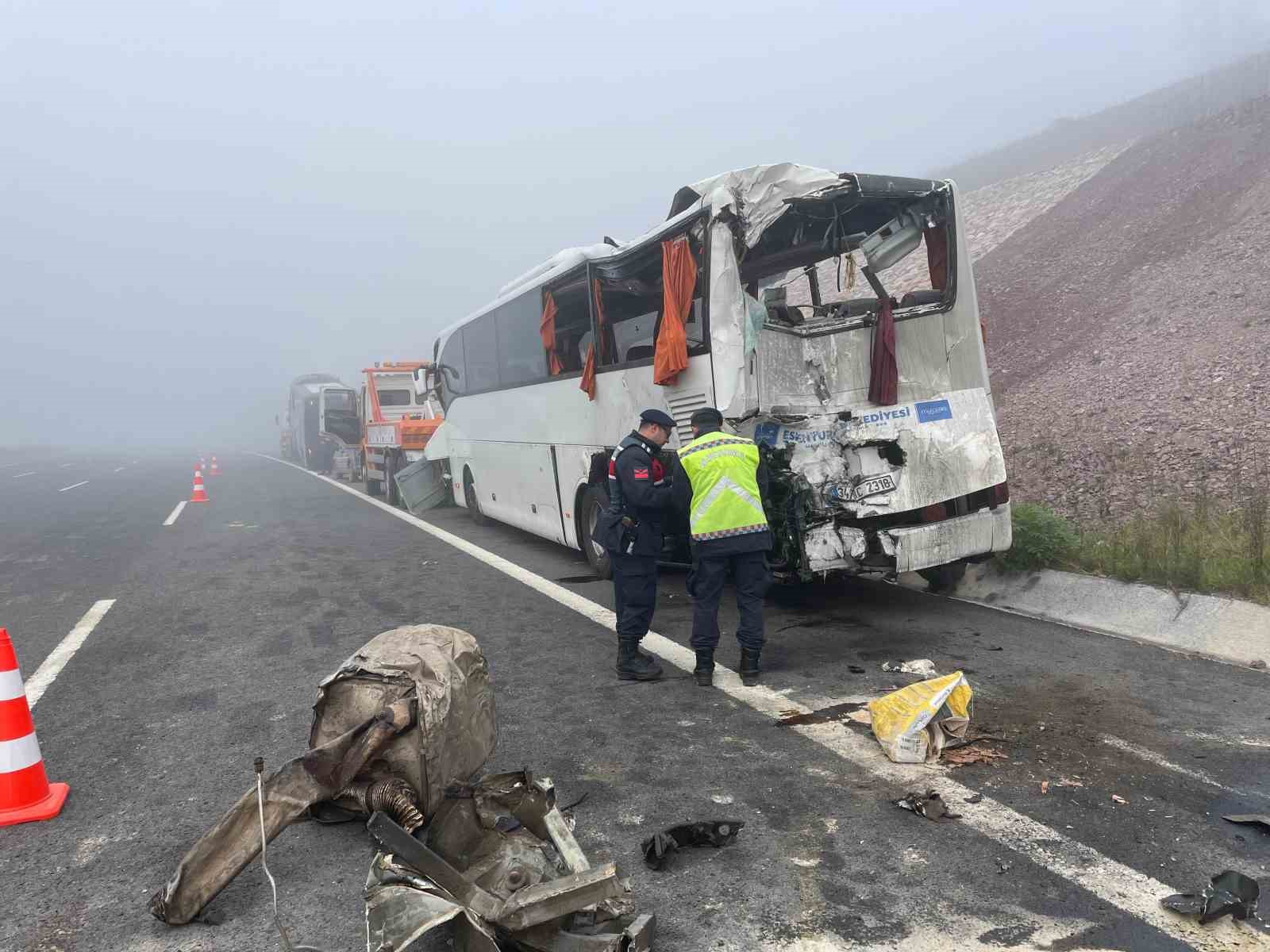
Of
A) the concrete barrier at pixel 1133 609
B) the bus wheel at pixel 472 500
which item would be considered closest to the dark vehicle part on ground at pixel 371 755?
the concrete barrier at pixel 1133 609

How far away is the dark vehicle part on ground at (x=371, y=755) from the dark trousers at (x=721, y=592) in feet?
6.33

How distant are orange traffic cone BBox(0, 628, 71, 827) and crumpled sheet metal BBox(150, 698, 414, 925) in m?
1.24

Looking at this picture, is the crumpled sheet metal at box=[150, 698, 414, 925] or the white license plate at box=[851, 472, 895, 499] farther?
the white license plate at box=[851, 472, 895, 499]

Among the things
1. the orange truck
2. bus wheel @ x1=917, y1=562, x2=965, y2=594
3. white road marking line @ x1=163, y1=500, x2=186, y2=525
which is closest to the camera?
bus wheel @ x1=917, y1=562, x2=965, y2=594

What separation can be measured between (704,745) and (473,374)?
9.05 m

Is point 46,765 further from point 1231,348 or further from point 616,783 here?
point 1231,348

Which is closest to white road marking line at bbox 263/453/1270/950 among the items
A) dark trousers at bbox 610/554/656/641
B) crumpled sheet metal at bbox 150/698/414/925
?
dark trousers at bbox 610/554/656/641

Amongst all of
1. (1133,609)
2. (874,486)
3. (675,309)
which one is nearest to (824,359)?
(874,486)

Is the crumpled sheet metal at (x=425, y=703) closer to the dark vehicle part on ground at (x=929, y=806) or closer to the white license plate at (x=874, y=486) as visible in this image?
the dark vehicle part on ground at (x=929, y=806)

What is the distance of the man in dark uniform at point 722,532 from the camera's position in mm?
5168

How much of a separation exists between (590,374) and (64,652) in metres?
4.70

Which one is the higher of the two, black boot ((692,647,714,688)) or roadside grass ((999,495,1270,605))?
roadside grass ((999,495,1270,605))

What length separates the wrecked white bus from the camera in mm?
6055

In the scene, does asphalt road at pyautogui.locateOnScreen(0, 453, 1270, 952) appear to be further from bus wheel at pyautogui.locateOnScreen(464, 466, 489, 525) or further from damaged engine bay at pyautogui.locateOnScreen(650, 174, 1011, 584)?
bus wheel at pyautogui.locateOnScreen(464, 466, 489, 525)
